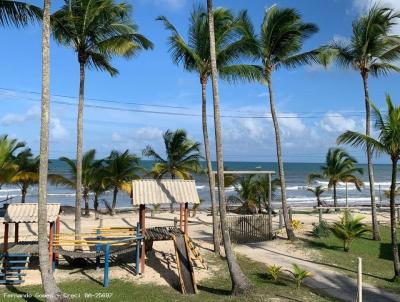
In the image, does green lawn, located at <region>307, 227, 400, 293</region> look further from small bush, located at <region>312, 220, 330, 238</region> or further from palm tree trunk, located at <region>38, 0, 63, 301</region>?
palm tree trunk, located at <region>38, 0, 63, 301</region>

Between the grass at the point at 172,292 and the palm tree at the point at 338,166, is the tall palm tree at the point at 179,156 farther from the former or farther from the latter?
the grass at the point at 172,292

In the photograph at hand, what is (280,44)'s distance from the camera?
1898cm

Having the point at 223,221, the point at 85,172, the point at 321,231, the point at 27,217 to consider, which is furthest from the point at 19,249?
the point at 85,172

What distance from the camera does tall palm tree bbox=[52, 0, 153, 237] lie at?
1497 cm

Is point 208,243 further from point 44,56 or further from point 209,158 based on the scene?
point 44,56

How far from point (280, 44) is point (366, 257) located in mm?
9070

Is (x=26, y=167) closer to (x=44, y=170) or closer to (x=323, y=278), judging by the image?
(x=44, y=170)

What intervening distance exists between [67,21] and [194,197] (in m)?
7.10

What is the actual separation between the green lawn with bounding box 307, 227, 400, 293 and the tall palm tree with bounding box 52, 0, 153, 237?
9204mm

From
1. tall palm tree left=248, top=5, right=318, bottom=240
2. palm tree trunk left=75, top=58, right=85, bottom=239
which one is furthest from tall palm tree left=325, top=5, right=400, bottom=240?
palm tree trunk left=75, top=58, right=85, bottom=239

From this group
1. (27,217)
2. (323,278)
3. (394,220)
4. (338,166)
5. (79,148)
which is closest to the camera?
(394,220)

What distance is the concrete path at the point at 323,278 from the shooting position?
12.2 meters

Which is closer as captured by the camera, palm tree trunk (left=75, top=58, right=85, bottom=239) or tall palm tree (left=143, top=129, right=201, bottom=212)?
palm tree trunk (left=75, top=58, right=85, bottom=239)

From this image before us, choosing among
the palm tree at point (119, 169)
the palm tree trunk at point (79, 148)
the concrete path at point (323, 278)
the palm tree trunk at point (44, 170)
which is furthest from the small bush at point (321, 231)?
the palm tree trunk at point (44, 170)
